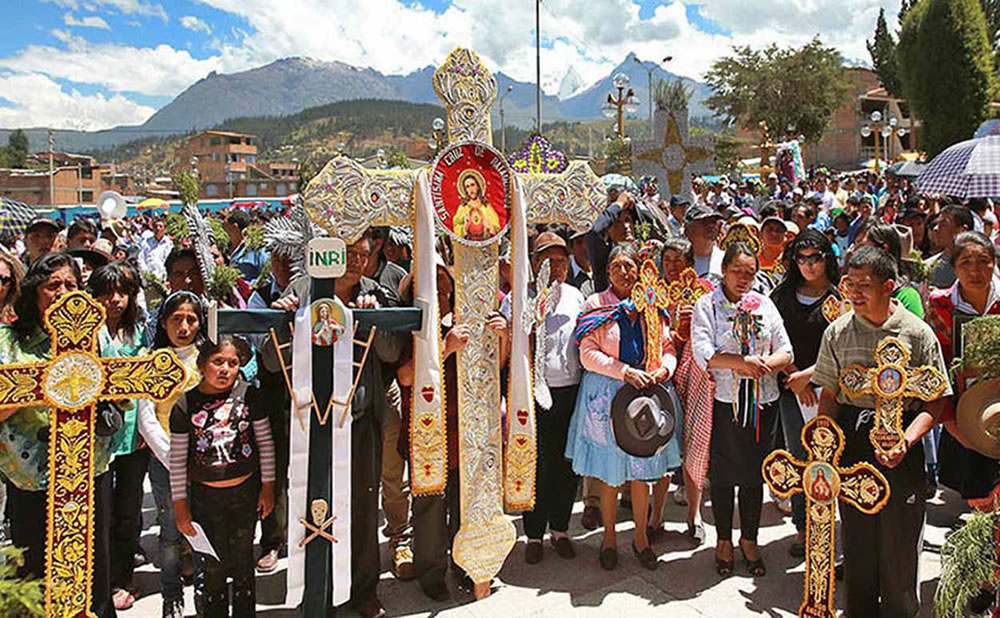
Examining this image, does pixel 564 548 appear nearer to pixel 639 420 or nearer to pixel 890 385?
pixel 639 420

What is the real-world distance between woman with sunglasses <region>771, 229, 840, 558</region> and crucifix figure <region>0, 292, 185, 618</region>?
3.40 meters

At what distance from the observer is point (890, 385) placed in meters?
3.12

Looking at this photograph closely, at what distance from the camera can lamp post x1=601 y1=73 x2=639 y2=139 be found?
18.7m

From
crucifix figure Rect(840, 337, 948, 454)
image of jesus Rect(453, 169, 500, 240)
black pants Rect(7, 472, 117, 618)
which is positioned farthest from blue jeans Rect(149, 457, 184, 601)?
crucifix figure Rect(840, 337, 948, 454)

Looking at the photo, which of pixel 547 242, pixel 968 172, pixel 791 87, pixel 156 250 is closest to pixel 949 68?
pixel 791 87

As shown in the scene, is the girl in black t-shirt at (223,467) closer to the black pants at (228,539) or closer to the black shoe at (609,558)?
the black pants at (228,539)

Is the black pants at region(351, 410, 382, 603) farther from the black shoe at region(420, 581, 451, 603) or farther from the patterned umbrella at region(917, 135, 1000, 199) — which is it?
the patterned umbrella at region(917, 135, 1000, 199)

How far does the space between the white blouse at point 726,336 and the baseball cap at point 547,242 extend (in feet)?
3.18

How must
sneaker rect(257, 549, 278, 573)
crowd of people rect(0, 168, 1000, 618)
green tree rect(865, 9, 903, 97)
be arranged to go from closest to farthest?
crowd of people rect(0, 168, 1000, 618)
sneaker rect(257, 549, 278, 573)
green tree rect(865, 9, 903, 97)

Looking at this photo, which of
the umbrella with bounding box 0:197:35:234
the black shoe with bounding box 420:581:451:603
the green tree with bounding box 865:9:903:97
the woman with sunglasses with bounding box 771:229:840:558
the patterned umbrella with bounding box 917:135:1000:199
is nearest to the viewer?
the black shoe with bounding box 420:581:451:603

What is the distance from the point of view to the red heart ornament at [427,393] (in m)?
3.93

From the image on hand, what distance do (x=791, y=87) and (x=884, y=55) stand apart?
20535 mm

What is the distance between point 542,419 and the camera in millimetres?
4754

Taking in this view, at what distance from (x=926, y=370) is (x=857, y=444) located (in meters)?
0.61
